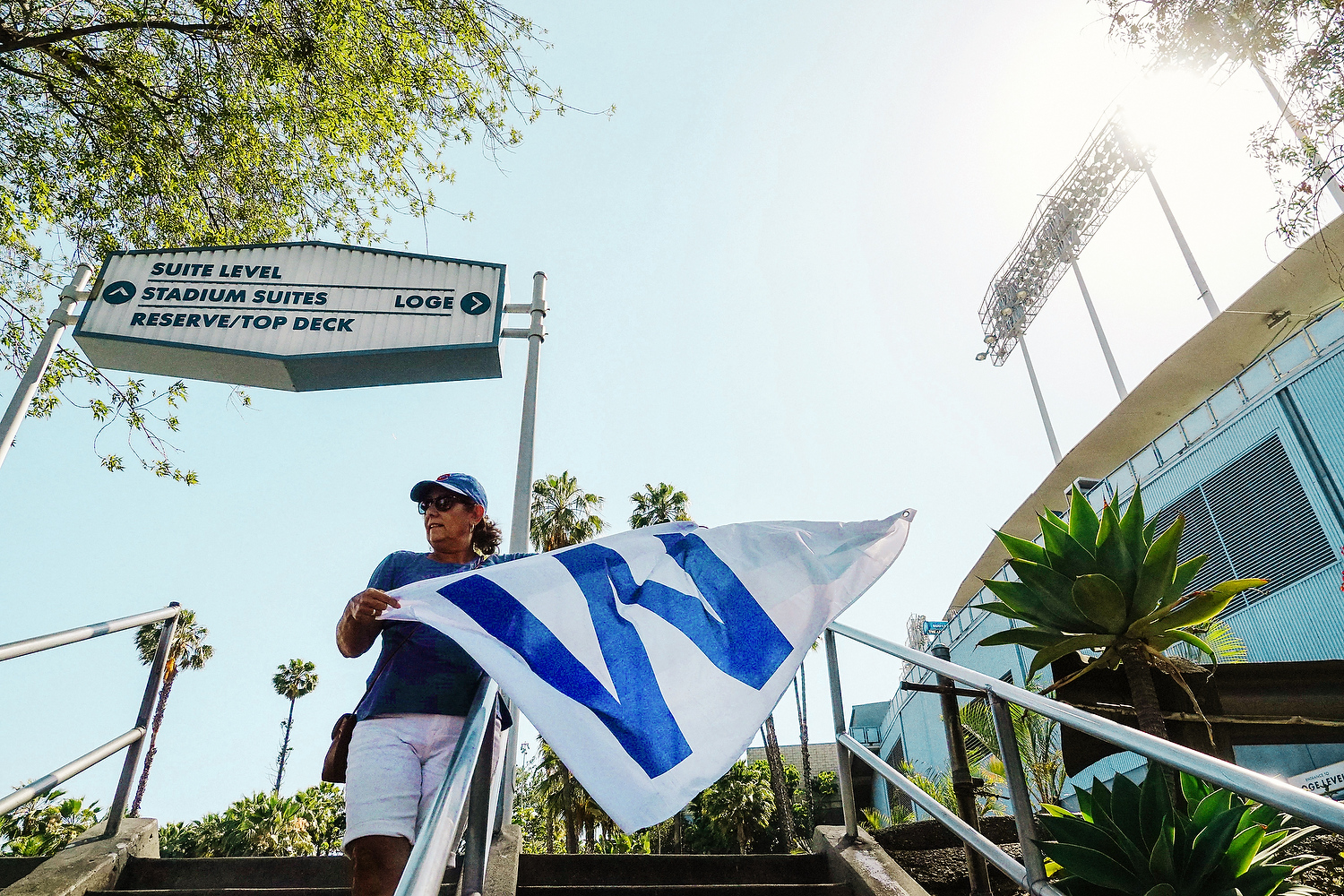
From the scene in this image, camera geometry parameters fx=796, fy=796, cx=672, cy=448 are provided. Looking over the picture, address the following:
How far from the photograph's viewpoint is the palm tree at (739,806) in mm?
32531

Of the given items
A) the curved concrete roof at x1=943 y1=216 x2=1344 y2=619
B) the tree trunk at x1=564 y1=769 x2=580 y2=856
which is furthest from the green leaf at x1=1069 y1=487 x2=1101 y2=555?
the tree trunk at x1=564 y1=769 x2=580 y2=856

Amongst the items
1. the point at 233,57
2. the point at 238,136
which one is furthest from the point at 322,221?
the point at 233,57

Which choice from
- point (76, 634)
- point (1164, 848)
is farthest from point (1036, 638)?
point (76, 634)

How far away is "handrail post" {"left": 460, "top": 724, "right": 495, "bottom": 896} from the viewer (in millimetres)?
2611

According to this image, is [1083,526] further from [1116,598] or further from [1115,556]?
[1116,598]

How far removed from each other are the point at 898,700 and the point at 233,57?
34303 millimetres

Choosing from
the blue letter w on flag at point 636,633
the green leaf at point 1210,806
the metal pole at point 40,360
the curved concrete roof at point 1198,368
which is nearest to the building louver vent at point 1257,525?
the curved concrete roof at point 1198,368

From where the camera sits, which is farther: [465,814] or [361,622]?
[465,814]

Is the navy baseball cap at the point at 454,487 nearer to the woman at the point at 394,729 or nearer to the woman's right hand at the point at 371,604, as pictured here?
the woman at the point at 394,729

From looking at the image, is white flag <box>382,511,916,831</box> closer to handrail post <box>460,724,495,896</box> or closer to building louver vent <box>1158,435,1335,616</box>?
handrail post <box>460,724,495,896</box>

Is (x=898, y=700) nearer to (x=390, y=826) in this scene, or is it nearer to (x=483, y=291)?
(x=483, y=291)

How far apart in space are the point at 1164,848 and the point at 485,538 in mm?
2757

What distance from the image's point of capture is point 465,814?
2.84 meters

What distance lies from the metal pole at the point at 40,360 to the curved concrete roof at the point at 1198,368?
16.3 m
